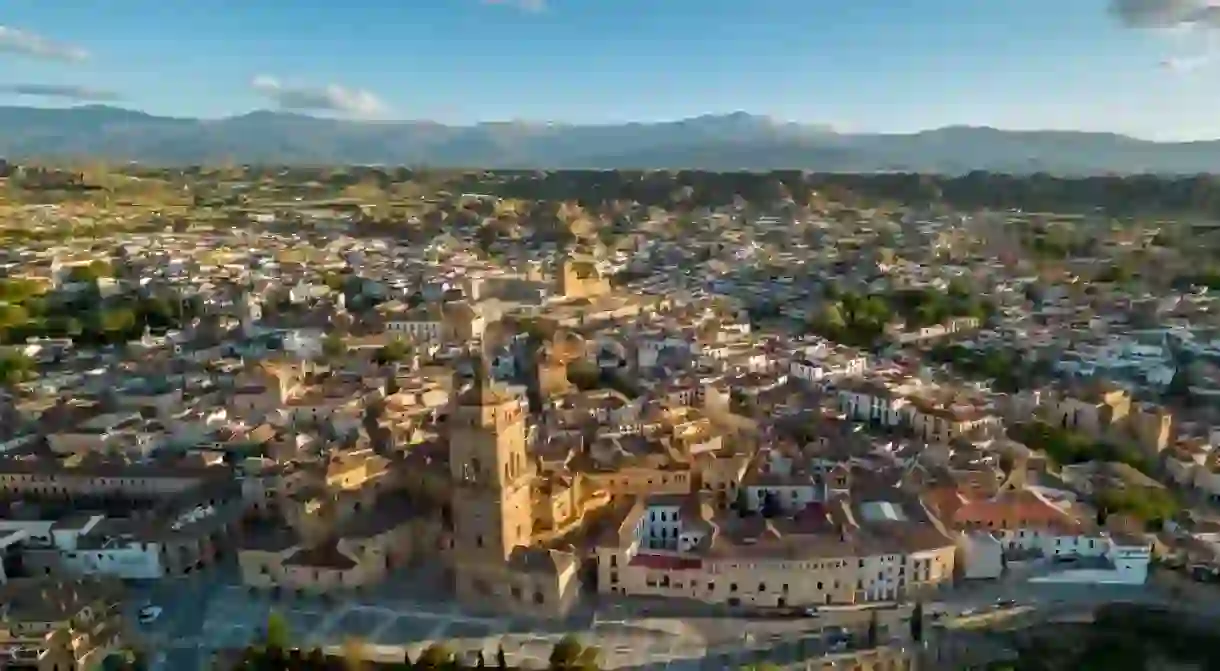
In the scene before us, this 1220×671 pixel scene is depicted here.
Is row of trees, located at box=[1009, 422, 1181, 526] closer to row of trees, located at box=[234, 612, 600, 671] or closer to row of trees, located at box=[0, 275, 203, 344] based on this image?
row of trees, located at box=[234, 612, 600, 671]

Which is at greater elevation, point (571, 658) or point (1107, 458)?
point (1107, 458)

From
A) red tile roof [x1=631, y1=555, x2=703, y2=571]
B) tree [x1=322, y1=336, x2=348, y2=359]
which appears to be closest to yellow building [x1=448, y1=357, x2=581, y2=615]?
red tile roof [x1=631, y1=555, x2=703, y2=571]

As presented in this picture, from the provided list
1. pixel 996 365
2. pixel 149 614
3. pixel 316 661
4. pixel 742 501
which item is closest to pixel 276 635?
pixel 316 661

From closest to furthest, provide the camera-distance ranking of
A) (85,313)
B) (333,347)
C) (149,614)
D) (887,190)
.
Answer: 1. (149,614)
2. (333,347)
3. (85,313)
4. (887,190)

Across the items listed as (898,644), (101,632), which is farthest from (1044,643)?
(101,632)

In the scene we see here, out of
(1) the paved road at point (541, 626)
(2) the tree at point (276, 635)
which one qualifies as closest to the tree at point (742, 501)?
(1) the paved road at point (541, 626)

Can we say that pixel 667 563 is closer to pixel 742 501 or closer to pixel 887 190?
pixel 742 501
